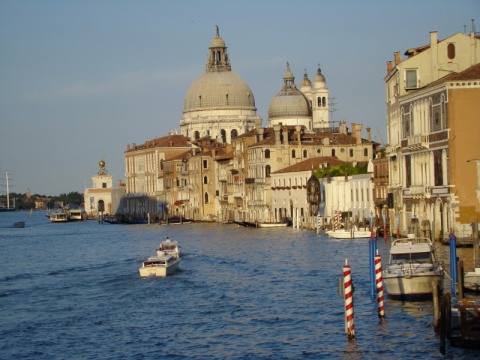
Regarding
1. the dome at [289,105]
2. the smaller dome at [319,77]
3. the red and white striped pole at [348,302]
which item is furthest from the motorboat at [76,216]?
the red and white striped pole at [348,302]

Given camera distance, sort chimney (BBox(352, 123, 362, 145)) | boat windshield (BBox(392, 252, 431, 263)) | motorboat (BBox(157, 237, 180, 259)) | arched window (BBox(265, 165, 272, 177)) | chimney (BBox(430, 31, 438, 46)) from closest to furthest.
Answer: boat windshield (BBox(392, 252, 431, 263)) < motorboat (BBox(157, 237, 180, 259)) < chimney (BBox(430, 31, 438, 46)) < arched window (BBox(265, 165, 272, 177)) < chimney (BBox(352, 123, 362, 145))

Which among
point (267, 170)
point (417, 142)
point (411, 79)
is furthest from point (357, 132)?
point (417, 142)

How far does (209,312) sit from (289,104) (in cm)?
8331

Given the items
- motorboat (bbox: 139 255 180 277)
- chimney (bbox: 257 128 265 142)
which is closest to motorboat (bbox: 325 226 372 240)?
motorboat (bbox: 139 255 180 277)

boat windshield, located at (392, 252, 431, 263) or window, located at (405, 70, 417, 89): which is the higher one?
window, located at (405, 70, 417, 89)

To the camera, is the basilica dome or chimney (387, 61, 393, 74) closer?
chimney (387, 61, 393, 74)

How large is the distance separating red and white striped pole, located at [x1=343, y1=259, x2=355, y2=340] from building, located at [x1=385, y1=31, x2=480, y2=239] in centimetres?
1793

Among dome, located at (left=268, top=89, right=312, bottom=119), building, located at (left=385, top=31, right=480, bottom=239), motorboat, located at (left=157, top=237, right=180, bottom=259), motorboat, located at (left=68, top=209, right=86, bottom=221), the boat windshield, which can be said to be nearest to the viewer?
the boat windshield

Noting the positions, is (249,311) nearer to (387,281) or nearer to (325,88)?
(387,281)

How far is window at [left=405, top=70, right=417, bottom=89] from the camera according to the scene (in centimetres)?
4694

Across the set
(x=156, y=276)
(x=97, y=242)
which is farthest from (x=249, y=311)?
(x=97, y=242)

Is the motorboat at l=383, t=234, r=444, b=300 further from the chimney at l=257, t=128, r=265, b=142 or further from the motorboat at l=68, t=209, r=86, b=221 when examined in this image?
the motorboat at l=68, t=209, r=86, b=221

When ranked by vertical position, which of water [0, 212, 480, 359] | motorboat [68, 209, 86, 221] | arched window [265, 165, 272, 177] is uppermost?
arched window [265, 165, 272, 177]

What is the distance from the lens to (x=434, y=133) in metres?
43.1
